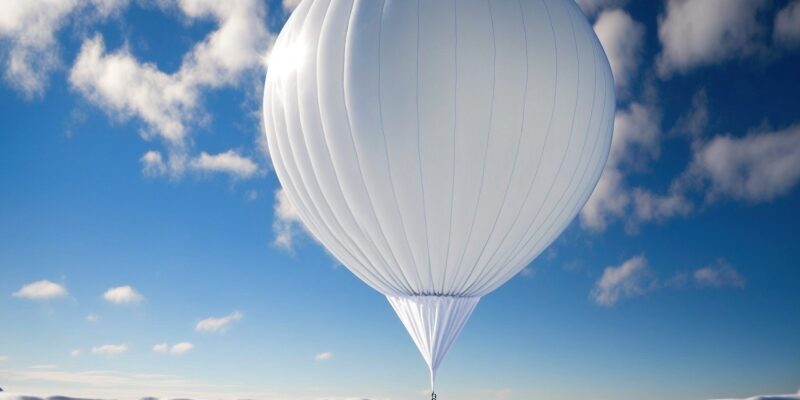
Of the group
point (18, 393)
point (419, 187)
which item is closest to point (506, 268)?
point (419, 187)

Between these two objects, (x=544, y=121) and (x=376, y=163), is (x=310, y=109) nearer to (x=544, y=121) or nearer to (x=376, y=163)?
(x=376, y=163)

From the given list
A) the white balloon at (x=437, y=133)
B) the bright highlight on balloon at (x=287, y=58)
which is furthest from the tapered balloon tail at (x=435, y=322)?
the bright highlight on balloon at (x=287, y=58)

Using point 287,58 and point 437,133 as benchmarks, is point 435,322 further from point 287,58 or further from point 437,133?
point 287,58

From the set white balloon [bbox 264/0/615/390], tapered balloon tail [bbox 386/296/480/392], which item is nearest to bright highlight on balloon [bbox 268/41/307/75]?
white balloon [bbox 264/0/615/390]

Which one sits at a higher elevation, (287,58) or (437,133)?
(287,58)

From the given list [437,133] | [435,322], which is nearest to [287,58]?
[437,133]

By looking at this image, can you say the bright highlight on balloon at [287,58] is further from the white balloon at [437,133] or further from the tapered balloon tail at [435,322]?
the tapered balloon tail at [435,322]
